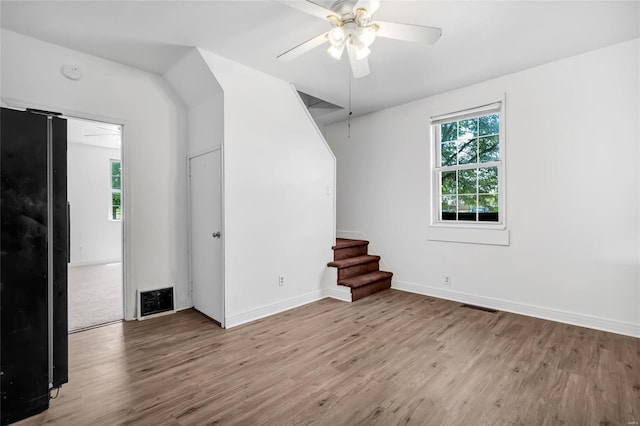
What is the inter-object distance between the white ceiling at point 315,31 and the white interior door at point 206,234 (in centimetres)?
111

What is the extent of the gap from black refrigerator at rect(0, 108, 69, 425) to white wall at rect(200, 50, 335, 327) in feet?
4.60

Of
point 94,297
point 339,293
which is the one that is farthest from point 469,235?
point 94,297

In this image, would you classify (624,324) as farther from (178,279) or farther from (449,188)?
(178,279)

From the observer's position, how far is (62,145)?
1908 millimetres

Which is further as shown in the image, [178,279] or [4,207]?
[178,279]

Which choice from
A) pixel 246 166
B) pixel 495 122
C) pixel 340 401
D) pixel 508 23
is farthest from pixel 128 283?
pixel 495 122

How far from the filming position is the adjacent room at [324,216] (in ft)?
6.13

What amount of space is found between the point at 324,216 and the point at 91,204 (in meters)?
5.91

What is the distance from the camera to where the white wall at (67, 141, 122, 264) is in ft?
22.1

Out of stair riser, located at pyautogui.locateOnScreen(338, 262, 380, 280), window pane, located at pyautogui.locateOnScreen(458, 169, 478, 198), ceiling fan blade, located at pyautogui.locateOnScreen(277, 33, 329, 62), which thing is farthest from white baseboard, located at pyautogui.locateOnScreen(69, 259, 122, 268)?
window pane, located at pyautogui.locateOnScreen(458, 169, 478, 198)

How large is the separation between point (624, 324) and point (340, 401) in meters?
2.91

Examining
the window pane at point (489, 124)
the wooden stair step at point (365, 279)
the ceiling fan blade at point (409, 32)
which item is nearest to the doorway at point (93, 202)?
the wooden stair step at point (365, 279)

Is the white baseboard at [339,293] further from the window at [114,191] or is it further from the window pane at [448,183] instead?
the window at [114,191]

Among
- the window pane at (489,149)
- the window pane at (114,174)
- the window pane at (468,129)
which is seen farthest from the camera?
the window pane at (114,174)
